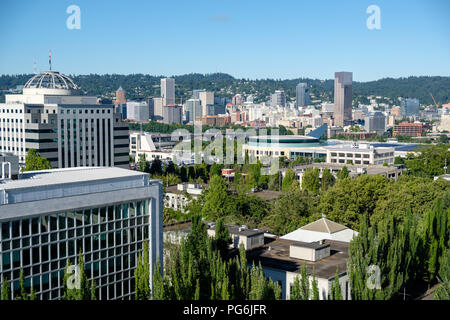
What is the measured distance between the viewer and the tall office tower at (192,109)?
91.9 m

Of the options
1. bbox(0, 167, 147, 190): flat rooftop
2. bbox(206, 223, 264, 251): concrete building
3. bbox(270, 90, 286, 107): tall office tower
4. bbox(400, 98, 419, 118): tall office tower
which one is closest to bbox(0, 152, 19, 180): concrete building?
bbox(0, 167, 147, 190): flat rooftop

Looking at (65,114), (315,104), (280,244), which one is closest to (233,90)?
(315,104)

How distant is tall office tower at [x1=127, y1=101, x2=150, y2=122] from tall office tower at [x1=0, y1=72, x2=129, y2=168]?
56186 millimetres

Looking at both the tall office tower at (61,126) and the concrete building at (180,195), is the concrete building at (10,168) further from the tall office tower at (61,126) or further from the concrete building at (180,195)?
the tall office tower at (61,126)

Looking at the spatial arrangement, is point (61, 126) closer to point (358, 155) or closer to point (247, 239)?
point (247, 239)

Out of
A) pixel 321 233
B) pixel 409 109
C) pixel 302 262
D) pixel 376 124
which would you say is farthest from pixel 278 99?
pixel 302 262

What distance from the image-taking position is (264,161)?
125ft

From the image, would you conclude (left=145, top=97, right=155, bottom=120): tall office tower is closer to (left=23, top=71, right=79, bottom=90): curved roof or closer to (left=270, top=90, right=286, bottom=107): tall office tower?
(left=270, top=90, right=286, bottom=107): tall office tower

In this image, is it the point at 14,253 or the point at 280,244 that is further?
the point at 280,244

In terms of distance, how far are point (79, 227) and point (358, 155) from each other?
3063 cm

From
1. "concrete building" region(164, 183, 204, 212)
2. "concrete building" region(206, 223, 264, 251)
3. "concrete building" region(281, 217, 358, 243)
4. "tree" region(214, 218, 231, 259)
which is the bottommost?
"concrete building" region(164, 183, 204, 212)

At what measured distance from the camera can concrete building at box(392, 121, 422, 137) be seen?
79.7 m
